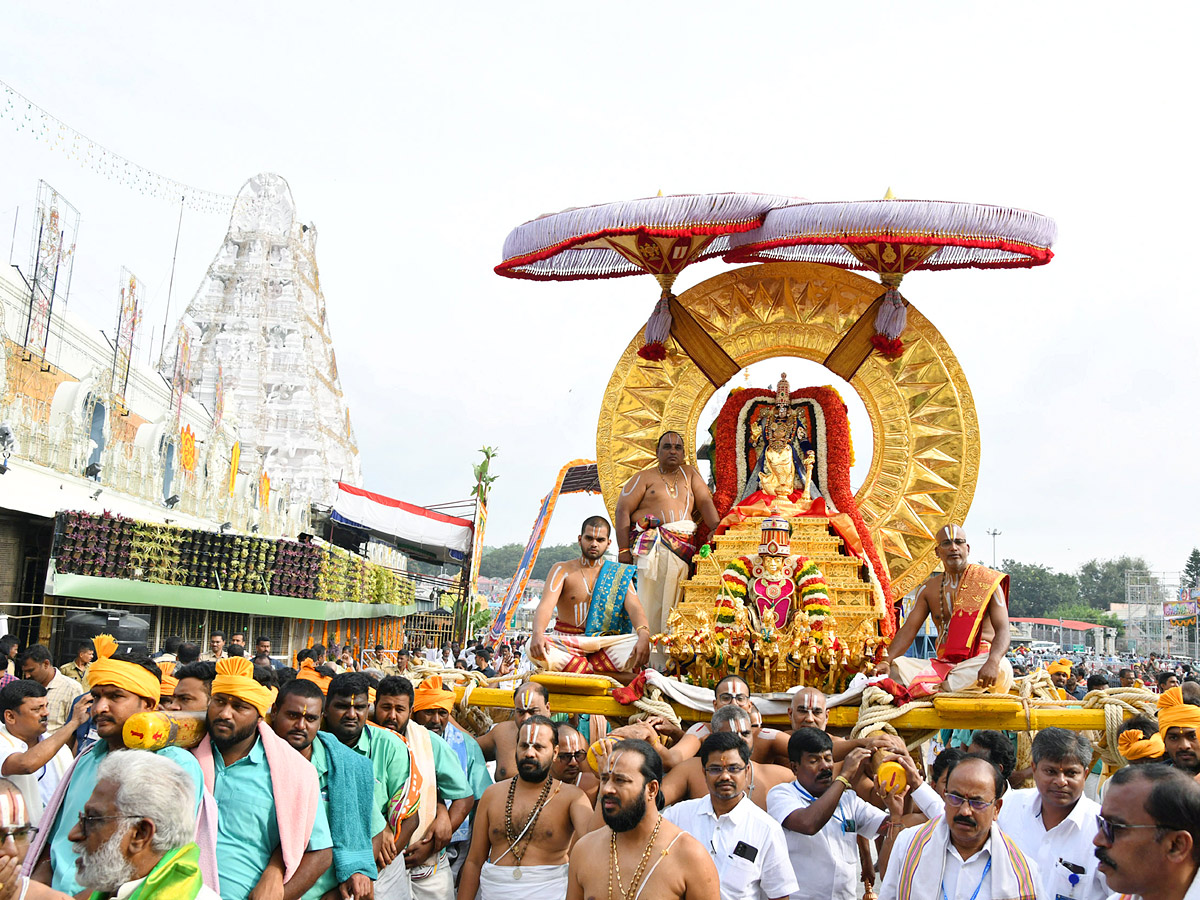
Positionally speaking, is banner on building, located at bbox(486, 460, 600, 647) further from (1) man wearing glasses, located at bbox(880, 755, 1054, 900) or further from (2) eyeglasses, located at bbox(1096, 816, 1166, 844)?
(2) eyeglasses, located at bbox(1096, 816, 1166, 844)

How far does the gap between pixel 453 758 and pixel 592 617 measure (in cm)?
259

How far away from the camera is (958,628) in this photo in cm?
718

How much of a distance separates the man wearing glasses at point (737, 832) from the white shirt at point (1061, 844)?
88 centimetres

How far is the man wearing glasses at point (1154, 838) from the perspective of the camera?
102 inches

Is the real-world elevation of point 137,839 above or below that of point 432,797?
above

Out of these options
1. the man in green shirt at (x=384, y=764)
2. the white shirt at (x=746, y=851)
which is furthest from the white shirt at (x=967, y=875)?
the man in green shirt at (x=384, y=764)

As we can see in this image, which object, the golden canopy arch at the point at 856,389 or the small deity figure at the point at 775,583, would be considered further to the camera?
the golden canopy arch at the point at 856,389

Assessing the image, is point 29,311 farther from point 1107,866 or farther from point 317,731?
point 1107,866

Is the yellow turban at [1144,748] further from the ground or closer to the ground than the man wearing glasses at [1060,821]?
further from the ground

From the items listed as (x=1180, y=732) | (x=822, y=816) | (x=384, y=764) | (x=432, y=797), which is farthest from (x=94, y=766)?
(x=1180, y=732)

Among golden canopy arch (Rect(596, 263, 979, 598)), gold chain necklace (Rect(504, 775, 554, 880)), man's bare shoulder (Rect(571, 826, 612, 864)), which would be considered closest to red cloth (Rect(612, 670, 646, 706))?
gold chain necklace (Rect(504, 775, 554, 880))

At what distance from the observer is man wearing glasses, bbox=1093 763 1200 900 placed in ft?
8.46

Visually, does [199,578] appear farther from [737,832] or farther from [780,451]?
[737,832]

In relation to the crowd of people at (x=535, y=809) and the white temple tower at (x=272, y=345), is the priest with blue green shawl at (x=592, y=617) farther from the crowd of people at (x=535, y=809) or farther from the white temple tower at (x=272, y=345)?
the white temple tower at (x=272, y=345)
